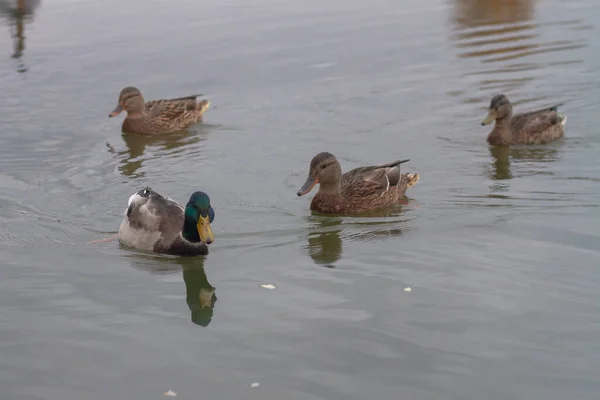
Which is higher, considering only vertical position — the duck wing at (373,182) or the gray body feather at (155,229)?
the duck wing at (373,182)

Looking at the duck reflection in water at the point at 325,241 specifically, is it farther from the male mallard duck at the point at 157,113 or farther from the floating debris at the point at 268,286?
the male mallard duck at the point at 157,113

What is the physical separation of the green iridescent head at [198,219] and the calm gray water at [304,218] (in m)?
0.24

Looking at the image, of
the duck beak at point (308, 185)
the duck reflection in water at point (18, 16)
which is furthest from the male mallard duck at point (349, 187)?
the duck reflection in water at point (18, 16)

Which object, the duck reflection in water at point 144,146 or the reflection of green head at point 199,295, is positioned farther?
the duck reflection in water at point 144,146

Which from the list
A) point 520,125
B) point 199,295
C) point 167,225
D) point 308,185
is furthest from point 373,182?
point 199,295

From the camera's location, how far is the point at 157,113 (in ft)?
44.5

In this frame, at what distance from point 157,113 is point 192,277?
5641mm

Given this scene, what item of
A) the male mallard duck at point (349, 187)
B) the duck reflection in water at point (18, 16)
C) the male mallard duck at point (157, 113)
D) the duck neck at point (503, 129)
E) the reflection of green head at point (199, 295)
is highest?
the duck reflection in water at point (18, 16)

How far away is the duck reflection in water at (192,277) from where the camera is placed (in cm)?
735

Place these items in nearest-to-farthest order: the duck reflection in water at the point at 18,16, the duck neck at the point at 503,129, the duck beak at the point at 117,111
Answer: the duck neck at the point at 503,129
the duck beak at the point at 117,111
the duck reflection in water at the point at 18,16

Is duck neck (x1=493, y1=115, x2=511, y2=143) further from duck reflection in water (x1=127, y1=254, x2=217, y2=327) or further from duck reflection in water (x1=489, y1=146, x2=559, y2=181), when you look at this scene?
duck reflection in water (x1=127, y1=254, x2=217, y2=327)

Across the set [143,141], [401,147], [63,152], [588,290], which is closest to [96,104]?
[143,141]

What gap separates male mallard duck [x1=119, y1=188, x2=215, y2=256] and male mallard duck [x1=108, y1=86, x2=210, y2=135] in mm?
4173

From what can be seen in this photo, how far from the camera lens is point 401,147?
38.9 feet
